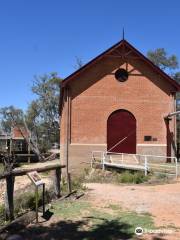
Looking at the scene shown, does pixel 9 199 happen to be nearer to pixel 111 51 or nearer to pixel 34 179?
pixel 34 179

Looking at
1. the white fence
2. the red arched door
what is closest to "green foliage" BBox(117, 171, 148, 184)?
the white fence

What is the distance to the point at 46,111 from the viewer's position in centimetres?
7006

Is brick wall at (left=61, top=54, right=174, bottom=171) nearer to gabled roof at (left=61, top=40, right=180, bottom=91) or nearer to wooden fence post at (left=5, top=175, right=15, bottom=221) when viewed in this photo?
gabled roof at (left=61, top=40, right=180, bottom=91)

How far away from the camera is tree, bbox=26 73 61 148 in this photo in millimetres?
68125

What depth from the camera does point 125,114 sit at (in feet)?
99.7

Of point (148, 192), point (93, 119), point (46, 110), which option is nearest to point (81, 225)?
point (148, 192)

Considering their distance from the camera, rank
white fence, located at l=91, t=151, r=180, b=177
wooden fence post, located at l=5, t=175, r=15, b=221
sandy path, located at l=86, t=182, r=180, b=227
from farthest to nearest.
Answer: white fence, located at l=91, t=151, r=180, b=177, sandy path, located at l=86, t=182, r=180, b=227, wooden fence post, located at l=5, t=175, r=15, b=221

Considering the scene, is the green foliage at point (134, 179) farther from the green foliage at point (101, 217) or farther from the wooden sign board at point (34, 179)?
the wooden sign board at point (34, 179)

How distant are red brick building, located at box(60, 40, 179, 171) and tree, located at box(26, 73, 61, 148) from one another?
120ft

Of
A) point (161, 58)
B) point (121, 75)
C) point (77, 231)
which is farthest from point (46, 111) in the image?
point (77, 231)

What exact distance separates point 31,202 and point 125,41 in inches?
803

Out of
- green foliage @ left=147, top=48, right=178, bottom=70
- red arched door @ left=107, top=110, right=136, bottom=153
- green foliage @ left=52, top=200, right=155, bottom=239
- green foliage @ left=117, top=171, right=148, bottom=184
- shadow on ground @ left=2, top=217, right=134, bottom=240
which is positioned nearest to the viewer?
shadow on ground @ left=2, top=217, right=134, bottom=240

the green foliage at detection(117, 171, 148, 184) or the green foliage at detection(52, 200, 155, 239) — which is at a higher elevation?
the green foliage at detection(117, 171, 148, 184)

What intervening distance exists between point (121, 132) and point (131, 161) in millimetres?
3267
